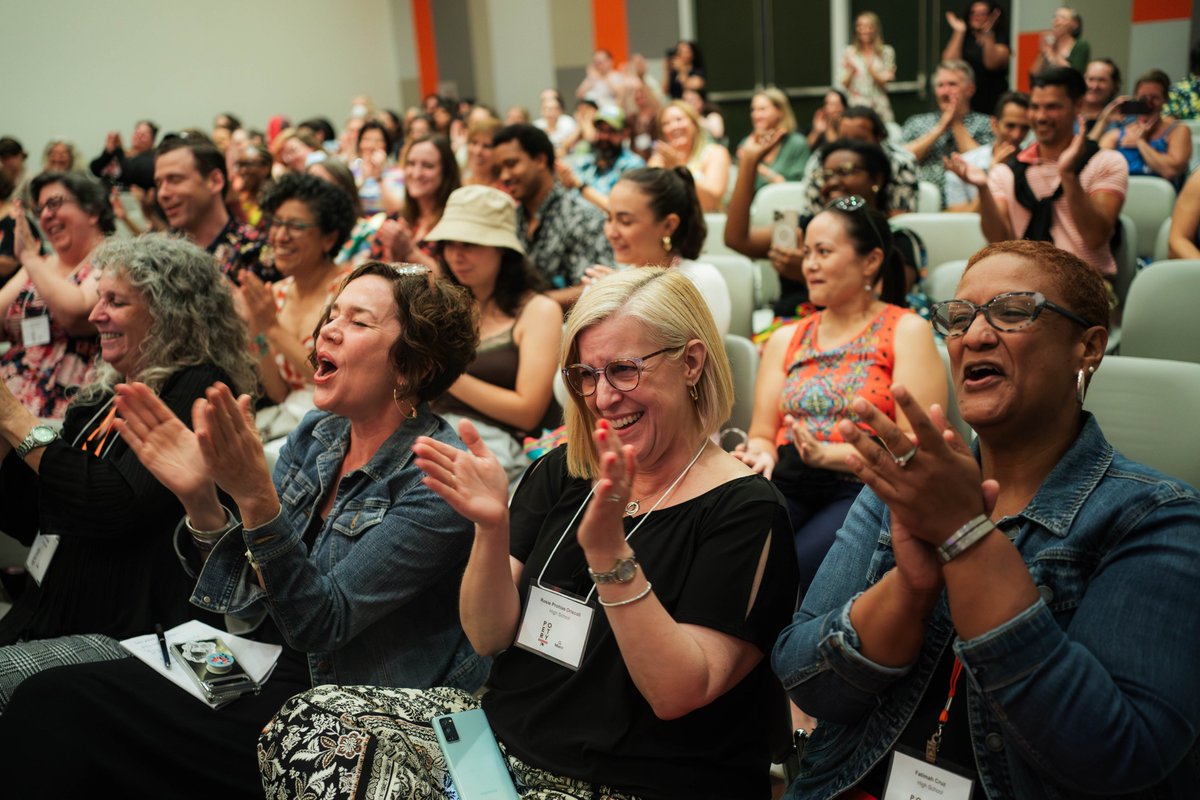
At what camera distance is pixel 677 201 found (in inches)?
143

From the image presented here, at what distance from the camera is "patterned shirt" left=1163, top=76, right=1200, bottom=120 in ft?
28.0

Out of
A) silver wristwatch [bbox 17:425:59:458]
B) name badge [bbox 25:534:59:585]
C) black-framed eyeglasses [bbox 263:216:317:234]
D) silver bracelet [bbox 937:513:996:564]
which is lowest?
name badge [bbox 25:534:59:585]

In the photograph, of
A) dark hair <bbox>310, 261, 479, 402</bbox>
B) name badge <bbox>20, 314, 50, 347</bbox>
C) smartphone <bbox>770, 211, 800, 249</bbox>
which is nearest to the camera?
dark hair <bbox>310, 261, 479, 402</bbox>


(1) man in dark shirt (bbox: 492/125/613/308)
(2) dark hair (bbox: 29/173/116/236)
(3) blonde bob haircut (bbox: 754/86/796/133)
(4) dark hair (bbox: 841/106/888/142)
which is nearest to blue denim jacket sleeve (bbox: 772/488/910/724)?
(1) man in dark shirt (bbox: 492/125/613/308)

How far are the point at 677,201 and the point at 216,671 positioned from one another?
228 centimetres

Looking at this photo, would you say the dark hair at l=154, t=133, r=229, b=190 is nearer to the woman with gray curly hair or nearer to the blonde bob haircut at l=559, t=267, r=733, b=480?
the woman with gray curly hair

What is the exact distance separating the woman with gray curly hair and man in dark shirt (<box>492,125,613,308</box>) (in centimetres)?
171

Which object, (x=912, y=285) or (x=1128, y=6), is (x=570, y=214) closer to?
(x=912, y=285)

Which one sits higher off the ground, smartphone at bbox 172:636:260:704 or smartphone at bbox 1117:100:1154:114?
smartphone at bbox 1117:100:1154:114

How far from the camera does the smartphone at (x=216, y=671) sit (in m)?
2.03

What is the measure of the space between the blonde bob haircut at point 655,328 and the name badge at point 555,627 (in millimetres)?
243

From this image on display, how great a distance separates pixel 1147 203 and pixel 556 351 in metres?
3.59

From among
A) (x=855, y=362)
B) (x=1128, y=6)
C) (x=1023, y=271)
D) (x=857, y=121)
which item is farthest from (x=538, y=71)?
(x=1023, y=271)

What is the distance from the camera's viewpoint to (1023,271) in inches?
57.5
